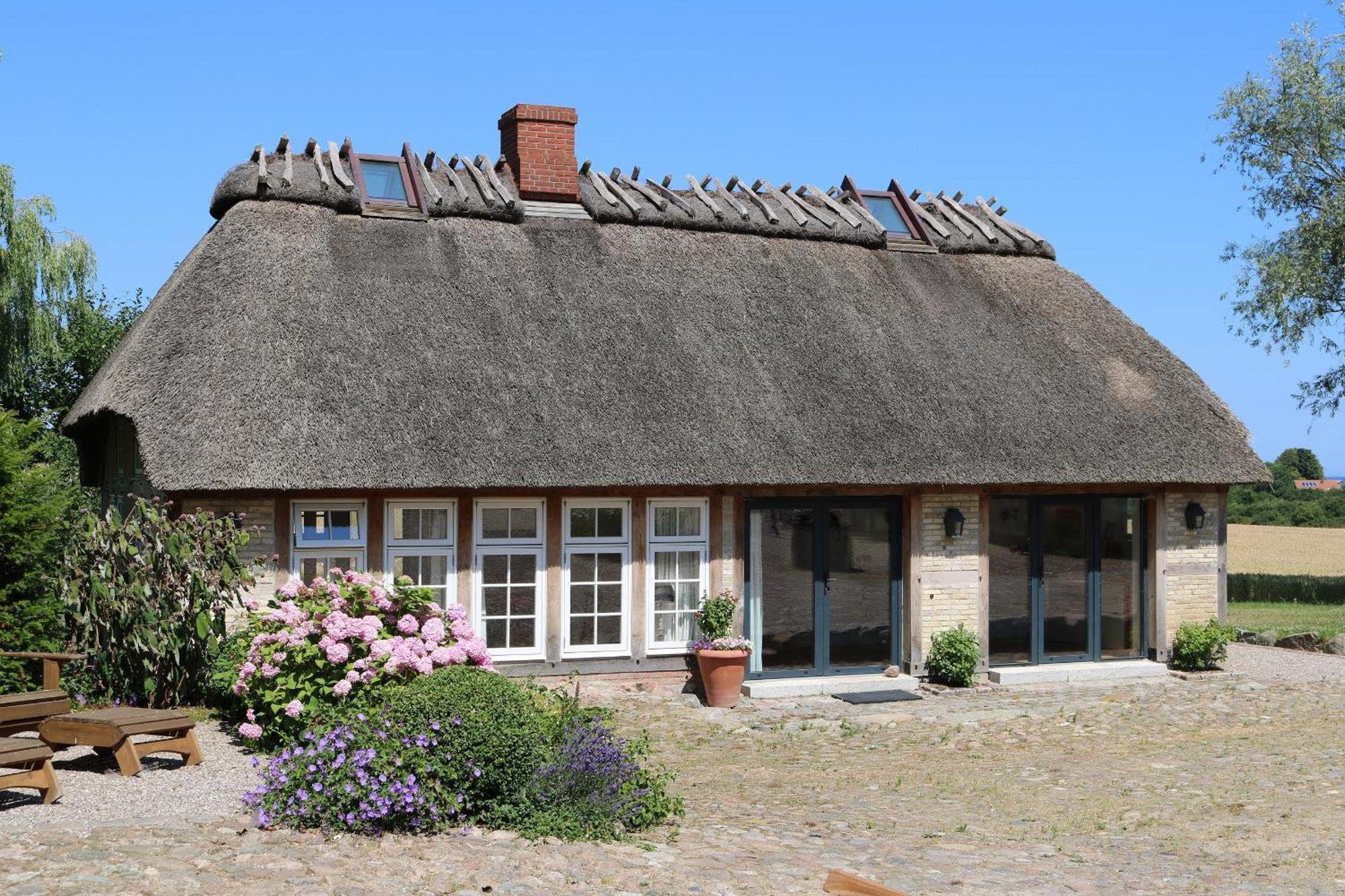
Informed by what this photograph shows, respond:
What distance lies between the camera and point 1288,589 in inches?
1081

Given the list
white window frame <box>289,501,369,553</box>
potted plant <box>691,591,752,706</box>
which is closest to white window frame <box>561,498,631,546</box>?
potted plant <box>691,591,752,706</box>

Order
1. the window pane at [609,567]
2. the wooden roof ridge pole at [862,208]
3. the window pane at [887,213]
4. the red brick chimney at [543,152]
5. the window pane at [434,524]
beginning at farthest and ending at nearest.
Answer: the window pane at [887,213]
the wooden roof ridge pole at [862,208]
the red brick chimney at [543,152]
the window pane at [609,567]
the window pane at [434,524]

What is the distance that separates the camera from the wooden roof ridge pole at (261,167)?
46.8 feet

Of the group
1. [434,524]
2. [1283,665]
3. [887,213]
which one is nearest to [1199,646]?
[1283,665]

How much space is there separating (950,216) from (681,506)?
716cm

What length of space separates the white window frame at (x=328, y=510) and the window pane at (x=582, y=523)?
83.1 inches

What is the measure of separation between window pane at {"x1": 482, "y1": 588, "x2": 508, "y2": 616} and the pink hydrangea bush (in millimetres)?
2668

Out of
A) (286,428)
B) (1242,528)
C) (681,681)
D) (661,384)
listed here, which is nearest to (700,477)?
(661,384)

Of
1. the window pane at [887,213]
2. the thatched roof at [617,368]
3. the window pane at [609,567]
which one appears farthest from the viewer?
the window pane at [887,213]

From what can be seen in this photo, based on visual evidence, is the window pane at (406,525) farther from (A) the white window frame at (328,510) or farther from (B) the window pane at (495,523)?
(B) the window pane at (495,523)

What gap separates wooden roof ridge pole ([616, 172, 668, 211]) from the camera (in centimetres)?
1633

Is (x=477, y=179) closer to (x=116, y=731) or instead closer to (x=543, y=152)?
(x=543, y=152)

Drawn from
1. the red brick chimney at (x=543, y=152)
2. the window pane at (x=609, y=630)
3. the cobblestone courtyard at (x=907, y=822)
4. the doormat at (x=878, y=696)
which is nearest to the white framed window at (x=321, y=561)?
the window pane at (x=609, y=630)

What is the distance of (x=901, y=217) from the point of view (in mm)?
18062
